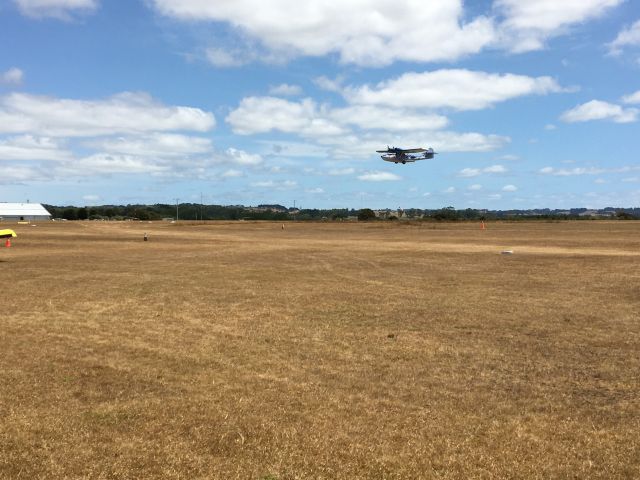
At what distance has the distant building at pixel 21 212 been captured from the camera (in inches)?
6543

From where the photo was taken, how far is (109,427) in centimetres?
716

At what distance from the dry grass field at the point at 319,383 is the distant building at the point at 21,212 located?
169 metres

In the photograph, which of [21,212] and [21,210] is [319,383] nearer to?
[21,212]

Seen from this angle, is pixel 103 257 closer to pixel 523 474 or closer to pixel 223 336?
pixel 223 336

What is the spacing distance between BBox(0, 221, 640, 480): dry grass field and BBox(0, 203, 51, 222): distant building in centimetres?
16901

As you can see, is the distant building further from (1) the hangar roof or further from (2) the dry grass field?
(2) the dry grass field

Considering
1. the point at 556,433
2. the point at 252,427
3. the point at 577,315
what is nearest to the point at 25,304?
the point at 252,427

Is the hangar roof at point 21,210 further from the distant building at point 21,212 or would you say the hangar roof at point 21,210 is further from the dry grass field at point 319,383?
the dry grass field at point 319,383

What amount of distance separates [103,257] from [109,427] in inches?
1154

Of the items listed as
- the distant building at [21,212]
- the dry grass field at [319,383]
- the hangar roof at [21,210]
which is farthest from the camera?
the hangar roof at [21,210]

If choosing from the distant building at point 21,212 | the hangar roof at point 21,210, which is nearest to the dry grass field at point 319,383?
the distant building at point 21,212

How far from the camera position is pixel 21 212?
17075cm

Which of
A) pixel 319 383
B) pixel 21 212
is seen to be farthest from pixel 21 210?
pixel 319 383

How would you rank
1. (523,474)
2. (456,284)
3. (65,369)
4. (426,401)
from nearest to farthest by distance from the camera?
1. (523,474)
2. (426,401)
3. (65,369)
4. (456,284)
